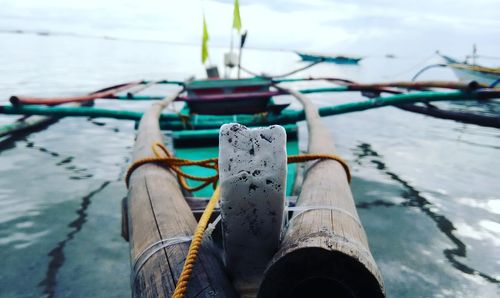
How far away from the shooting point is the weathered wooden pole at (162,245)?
1501 millimetres

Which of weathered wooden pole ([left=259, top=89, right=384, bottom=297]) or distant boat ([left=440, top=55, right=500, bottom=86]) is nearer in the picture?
weathered wooden pole ([left=259, top=89, right=384, bottom=297])

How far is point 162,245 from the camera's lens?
1753 millimetres

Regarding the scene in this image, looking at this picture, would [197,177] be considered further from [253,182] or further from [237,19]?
[237,19]

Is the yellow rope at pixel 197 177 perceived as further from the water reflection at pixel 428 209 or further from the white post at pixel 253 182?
the water reflection at pixel 428 209

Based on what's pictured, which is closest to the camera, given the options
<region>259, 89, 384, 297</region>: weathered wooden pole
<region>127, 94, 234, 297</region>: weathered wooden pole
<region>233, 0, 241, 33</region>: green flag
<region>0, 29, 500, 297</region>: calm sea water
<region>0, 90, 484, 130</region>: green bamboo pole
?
<region>259, 89, 384, 297</region>: weathered wooden pole

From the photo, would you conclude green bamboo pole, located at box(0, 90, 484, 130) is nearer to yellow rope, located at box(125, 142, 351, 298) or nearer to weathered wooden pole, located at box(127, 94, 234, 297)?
yellow rope, located at box(125, 142, 351, 298)

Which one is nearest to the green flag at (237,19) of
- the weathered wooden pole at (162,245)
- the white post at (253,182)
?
the weathered wooden pole at (162,245)

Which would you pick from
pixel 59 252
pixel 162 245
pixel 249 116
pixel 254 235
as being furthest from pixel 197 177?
pixel 249 116

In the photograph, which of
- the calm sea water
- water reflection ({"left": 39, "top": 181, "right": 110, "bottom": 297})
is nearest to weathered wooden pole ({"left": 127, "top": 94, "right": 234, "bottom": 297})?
the calm sea water

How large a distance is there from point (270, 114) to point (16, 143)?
5.59 metres

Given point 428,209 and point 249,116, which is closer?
point 428,209

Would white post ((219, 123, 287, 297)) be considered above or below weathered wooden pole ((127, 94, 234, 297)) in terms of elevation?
above

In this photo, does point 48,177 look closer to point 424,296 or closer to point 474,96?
point 424,296

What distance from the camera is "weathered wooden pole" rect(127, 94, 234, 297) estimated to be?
1.50 m
